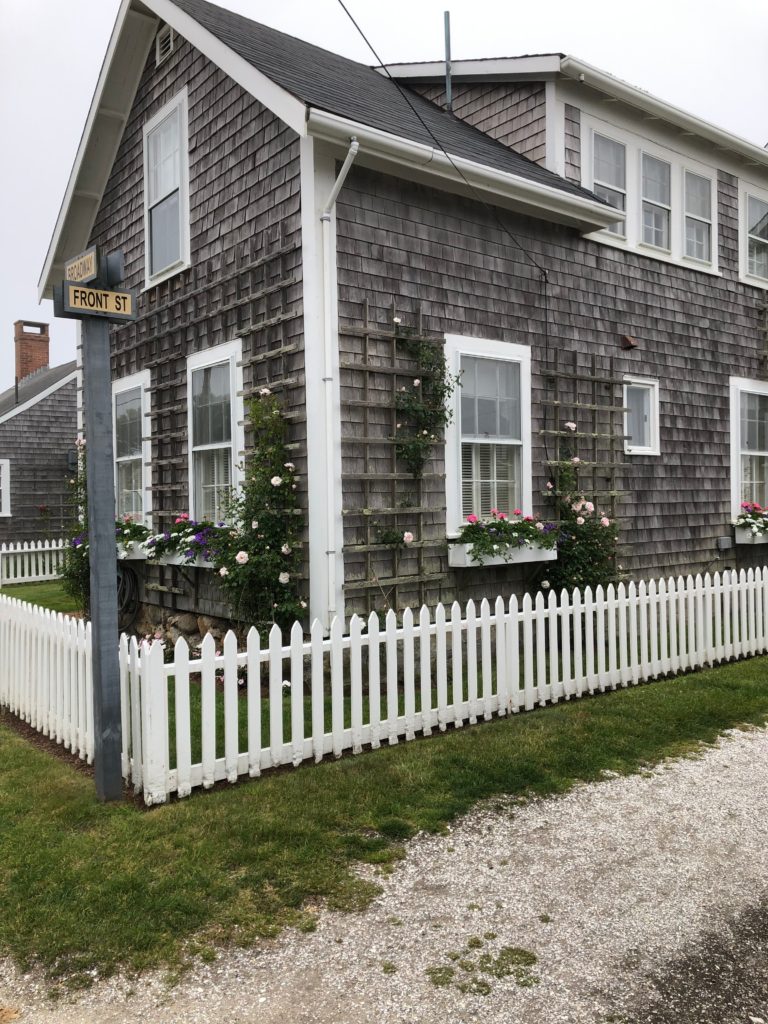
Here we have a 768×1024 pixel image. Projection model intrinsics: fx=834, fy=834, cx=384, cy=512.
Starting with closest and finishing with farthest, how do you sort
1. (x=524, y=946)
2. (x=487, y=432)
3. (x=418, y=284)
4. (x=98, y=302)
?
1. (x=524, y=946)
2. (x=98, y=302)
3. (x=418, y=284)
4. (x=487, y=432)

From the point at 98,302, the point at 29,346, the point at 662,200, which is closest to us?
the point at 98,302

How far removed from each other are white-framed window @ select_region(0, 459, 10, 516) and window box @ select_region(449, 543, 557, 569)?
590 inches

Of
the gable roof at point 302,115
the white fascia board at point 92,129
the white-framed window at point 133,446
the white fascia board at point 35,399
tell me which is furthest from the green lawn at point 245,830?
the white fascia board at point 35,399

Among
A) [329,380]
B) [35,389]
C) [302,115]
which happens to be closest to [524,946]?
[329,380]

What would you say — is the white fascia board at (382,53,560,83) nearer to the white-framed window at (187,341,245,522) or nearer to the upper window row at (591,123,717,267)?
the upper window row at (591,123,717,267)

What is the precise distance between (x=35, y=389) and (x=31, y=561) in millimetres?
5770

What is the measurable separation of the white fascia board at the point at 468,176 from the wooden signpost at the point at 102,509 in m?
2.86

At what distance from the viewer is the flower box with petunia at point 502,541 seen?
8.15 metres

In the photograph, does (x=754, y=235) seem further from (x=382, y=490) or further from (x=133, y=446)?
(x=133, y=446)

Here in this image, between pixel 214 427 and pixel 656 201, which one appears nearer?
pixel 214 427

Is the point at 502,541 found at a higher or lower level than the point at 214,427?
lower

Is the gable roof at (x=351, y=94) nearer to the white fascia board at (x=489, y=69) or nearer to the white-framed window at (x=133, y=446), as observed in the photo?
the white fascia board at (x=489, y=69)

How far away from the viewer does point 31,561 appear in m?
18.6

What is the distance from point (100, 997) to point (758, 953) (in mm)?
2531
